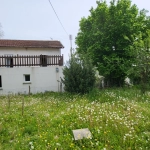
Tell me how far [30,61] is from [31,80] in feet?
4.89

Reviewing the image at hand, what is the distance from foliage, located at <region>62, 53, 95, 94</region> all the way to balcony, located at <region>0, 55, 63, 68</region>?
104 inches

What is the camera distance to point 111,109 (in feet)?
18.3

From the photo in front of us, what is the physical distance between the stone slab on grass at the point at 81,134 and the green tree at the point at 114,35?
861 cm

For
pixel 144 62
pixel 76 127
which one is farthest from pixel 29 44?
pixel 76 127

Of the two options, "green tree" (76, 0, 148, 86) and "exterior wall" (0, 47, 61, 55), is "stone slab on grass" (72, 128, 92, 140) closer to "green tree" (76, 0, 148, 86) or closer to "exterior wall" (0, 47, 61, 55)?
"green tree" (76, 0, 148, 86)

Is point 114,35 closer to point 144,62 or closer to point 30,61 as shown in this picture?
point 144,62

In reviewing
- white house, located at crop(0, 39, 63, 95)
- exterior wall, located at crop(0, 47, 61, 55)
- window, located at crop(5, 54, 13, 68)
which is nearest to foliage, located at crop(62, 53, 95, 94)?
white house, located at crop(0, 39, 63, 95)

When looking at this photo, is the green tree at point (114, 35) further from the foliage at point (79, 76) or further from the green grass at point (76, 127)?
the green grass at point (76, 127)

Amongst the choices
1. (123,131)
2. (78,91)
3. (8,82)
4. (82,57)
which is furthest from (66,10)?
(123,131)

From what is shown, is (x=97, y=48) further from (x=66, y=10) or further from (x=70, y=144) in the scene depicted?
(x=70, y=144)

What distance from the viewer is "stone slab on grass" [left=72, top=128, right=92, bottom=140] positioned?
146 inches

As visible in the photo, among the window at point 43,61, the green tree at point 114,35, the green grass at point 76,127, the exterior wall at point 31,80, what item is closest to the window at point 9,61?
the exterior wall at point 31,80

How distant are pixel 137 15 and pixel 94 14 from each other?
12.3ft

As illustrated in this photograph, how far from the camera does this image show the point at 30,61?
37.7 ft
